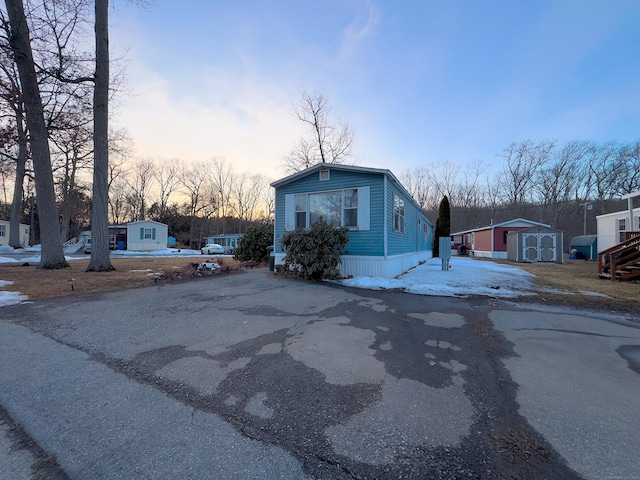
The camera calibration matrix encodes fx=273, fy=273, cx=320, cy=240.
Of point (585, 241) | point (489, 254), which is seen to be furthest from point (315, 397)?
point (585, 241)

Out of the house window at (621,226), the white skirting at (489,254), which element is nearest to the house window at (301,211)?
the white skirting at (489,254)

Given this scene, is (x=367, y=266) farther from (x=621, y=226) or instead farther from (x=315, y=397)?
(x=621, y=226)

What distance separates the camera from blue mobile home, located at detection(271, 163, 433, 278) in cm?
876

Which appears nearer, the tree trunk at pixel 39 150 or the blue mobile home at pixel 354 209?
the blue mobile home at pixel 354 209

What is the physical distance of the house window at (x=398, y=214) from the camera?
32.6ft

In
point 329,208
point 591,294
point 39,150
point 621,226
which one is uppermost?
point 39,150

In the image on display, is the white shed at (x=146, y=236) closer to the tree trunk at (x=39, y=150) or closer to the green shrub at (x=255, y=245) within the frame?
the tree trunk at (x=39, y=150)

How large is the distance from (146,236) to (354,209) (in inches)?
1258

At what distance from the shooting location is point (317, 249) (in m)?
8.20

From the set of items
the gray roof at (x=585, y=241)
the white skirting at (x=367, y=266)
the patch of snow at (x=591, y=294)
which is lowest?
the patch of snow at (x=591, y=294)

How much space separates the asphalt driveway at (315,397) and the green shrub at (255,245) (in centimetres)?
873

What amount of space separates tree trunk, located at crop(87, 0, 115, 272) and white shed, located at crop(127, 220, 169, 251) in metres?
23.3

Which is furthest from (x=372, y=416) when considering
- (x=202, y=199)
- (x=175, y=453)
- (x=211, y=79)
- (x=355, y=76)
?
(x=202, y=199)

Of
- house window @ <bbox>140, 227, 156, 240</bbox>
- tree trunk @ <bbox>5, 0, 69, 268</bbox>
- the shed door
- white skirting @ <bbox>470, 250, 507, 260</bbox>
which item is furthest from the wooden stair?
house window @ <bbox>140, 227, 156, 240</bbox>
